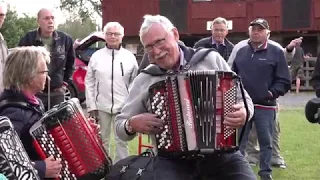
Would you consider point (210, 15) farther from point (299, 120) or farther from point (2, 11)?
point (2, 11)

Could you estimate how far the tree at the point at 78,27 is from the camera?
53.9 meters

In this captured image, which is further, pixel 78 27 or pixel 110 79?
pixel 78 27

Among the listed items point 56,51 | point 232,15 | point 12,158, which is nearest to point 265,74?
point 56,51

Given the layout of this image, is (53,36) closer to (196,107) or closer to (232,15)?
(196,107)

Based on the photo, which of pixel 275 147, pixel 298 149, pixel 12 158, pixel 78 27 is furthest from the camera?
pixel 78 27

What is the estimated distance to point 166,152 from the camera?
4.27m

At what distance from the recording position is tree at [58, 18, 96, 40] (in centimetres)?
5386

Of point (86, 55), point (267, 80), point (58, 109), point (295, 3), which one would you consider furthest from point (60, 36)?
point (295, 3)

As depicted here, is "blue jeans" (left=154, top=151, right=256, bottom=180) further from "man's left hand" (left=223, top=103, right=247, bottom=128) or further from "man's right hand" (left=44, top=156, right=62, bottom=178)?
"man's right hand" (left=44, top=156, right=62, bottom=178)

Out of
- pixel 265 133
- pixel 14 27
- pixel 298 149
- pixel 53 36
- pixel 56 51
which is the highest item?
pixel 53 36

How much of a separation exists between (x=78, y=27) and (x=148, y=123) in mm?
52726

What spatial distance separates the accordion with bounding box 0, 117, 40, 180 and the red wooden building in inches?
916

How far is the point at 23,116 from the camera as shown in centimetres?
388

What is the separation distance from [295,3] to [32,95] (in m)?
22.9
